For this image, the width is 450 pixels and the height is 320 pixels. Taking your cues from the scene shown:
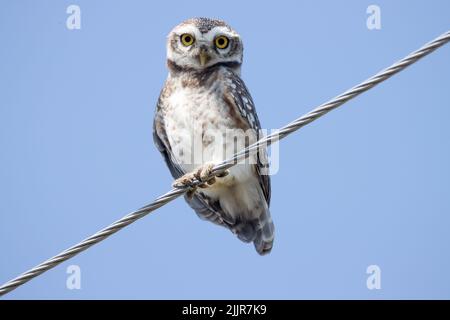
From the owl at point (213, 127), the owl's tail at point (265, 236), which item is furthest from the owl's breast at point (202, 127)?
the owl's tail at point (265, 236)

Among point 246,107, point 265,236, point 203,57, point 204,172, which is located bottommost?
point 265,236

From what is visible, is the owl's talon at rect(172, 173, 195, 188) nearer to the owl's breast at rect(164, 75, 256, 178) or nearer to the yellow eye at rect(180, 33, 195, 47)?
the owl's breast at rect(164, 75, 256, 178)

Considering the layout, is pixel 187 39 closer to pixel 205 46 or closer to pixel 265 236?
pixel 205 46

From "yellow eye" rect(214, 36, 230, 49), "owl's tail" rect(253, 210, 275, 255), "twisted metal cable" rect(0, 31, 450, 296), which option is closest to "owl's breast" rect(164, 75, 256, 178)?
"yellow eye" rect(214, 36, 230, 49)

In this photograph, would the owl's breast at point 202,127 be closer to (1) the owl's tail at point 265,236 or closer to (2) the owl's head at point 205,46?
(2) the owl's head at point 205,46

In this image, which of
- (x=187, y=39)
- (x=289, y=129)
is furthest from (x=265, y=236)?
(x=289, y=129)
